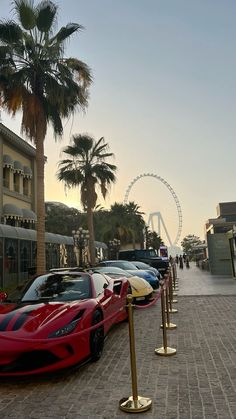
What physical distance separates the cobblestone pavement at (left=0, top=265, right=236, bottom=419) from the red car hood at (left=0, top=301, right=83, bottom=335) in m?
0.74

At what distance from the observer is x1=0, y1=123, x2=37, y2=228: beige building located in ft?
89.1

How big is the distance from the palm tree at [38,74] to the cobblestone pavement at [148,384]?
30.9ft

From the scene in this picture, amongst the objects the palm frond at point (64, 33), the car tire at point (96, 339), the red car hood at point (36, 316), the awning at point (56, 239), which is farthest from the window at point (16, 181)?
the car tire at point (96, 339)

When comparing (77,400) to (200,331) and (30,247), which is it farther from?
(30,247)

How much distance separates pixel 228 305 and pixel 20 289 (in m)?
6.97

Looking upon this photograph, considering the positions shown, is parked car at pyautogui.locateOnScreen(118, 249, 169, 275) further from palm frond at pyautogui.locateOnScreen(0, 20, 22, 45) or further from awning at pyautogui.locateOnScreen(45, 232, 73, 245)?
palm frond at pyautogui.locateOnScreen(0, 20, 22, 45)

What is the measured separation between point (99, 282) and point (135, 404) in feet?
11.1

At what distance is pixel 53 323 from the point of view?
17.8 ft

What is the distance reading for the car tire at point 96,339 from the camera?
6082 mm

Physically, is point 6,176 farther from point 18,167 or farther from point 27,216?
point 27,216

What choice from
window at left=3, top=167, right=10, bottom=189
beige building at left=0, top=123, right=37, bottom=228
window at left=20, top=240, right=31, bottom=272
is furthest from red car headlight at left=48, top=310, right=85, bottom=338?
window at left=3, top=167, right=10, bottom=189

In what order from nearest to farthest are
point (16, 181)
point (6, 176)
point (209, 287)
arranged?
point (209, 287) → point (6, 176) → point (16, 181)

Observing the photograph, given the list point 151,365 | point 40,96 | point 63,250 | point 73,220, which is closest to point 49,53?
point 40,96

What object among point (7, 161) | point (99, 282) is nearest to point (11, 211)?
point (7, 161)
